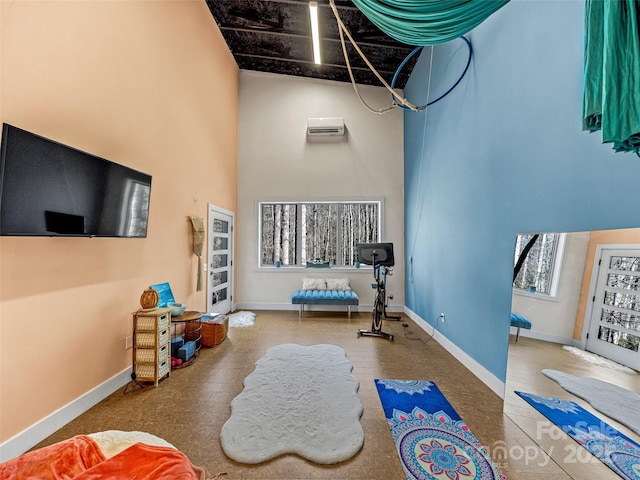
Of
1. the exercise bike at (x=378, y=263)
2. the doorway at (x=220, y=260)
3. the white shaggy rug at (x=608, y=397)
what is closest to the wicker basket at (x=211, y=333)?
the doorway at (x=220, y=260)

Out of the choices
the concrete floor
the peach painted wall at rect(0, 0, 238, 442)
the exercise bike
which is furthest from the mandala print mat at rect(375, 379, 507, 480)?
the peach painted wall at rect(0, 0, 238, 442)

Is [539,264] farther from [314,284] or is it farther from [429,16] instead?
[314,284]

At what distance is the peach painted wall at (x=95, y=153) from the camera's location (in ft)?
5.92

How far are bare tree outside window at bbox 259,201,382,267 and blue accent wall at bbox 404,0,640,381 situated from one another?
73.2 inches

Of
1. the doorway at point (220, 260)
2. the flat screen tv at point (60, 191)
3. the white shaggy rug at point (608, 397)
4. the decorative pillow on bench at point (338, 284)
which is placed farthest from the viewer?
the decorative pillow on bench at point (338, 284)

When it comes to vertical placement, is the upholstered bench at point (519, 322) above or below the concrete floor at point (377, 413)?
above

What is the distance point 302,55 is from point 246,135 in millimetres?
1958

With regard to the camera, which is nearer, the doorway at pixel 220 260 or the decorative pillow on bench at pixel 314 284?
the doorway at pixel 220 260

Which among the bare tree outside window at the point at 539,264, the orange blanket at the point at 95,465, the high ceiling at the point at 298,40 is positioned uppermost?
the high ceiling at the point at 298,40

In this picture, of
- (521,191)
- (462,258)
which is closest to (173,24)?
(521,191)

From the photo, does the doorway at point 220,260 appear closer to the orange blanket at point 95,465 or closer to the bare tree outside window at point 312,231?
the bare tree outside window at point 312,231

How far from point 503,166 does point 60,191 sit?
3.67 m

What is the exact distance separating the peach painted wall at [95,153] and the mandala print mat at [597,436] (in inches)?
142

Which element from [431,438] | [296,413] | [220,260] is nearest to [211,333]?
[220,260]
